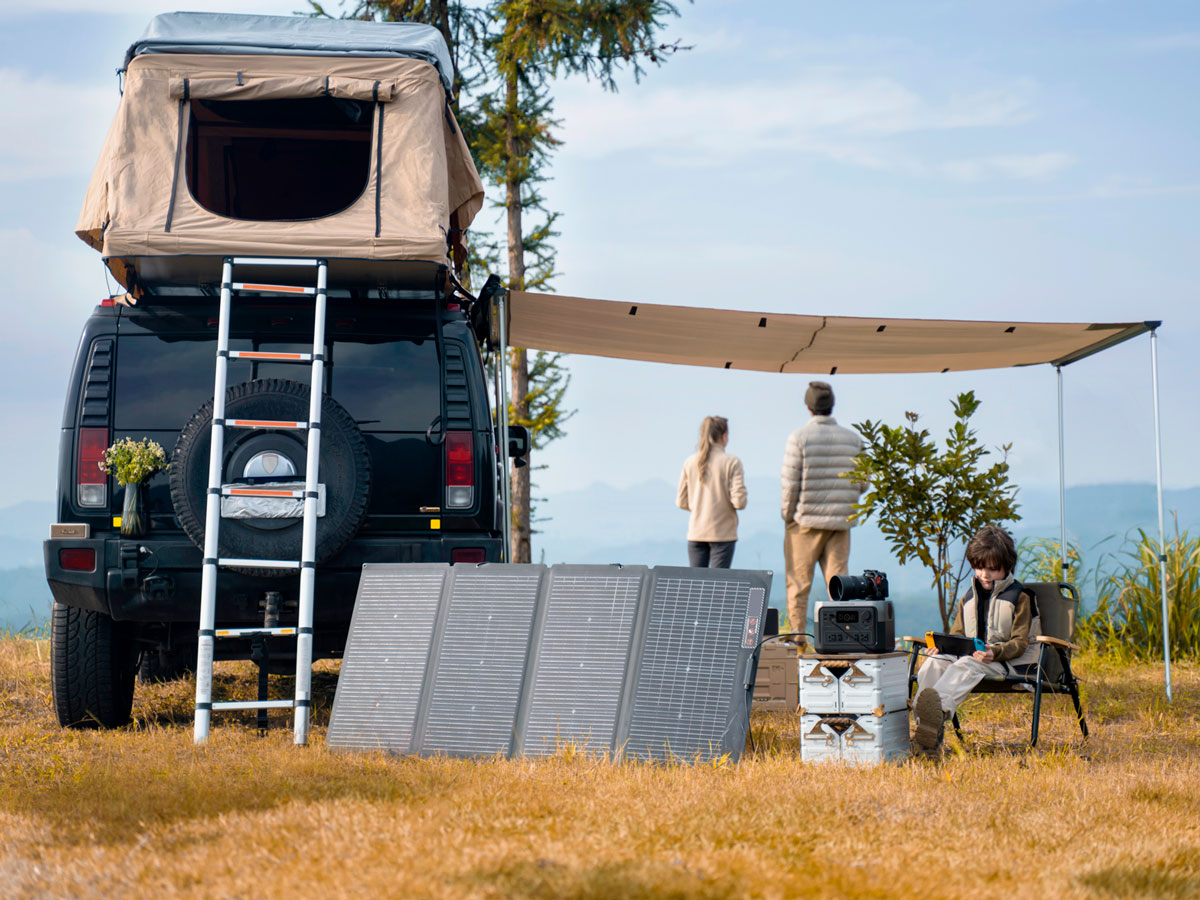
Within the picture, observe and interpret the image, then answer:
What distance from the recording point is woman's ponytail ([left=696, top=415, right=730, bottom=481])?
909 cm

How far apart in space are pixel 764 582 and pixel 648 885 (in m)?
2.25

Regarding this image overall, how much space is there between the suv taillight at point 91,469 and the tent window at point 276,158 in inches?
96.1

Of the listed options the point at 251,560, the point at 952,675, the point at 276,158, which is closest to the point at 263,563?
the point at 251,560

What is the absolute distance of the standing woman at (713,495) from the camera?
29.6ft

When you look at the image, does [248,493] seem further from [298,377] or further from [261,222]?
[261,222]

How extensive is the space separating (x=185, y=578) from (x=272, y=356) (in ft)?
3.75

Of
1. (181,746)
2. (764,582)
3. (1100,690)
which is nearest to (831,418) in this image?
(1100,690)

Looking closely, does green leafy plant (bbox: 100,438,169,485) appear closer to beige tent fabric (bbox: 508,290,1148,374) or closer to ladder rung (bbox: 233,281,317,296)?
ladder rung (bbox: 233,281,317,296)

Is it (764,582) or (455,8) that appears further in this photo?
(455,8)

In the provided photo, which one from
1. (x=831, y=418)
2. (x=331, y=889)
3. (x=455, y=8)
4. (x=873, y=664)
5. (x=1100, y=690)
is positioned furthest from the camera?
(x=455, y=8)

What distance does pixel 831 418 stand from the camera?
8.23 m

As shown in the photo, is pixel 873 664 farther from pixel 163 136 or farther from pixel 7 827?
pixel 163 136

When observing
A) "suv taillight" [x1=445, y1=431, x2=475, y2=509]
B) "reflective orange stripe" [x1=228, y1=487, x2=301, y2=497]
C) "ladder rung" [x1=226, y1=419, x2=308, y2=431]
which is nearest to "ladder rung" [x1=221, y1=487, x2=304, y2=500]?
"reflective orange stripe" [x1=228, y1=487, x2=301, y2=497]

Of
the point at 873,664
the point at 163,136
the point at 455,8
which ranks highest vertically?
the point at 455,8
